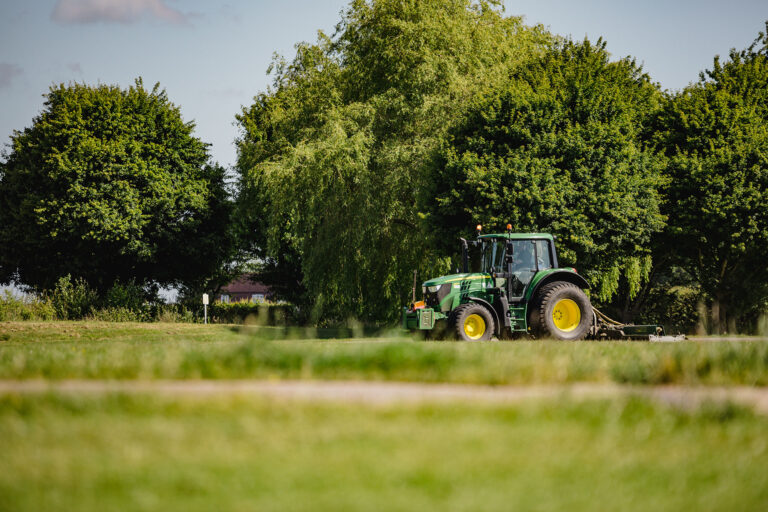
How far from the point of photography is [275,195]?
25078 mm

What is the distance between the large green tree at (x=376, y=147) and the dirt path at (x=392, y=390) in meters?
18.1

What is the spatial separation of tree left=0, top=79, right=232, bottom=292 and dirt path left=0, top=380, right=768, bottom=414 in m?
28.6

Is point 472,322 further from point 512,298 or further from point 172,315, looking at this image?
point 172,315

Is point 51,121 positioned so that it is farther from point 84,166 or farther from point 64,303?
point 64,303

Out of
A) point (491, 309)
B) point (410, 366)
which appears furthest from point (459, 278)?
point (410, 366)

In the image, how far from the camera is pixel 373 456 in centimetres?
391

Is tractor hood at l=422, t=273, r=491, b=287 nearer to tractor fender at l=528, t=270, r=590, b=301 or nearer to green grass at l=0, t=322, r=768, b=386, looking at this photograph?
tractor fender at l=528, t=270, r=590, b=301

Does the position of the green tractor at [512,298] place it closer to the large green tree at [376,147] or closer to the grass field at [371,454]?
the large green tree at [376,147]

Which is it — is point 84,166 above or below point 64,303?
above

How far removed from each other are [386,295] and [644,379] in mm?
19512

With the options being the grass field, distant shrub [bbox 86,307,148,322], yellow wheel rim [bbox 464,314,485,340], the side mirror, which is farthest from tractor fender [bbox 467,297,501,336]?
distant shrub [bbox 86,307,148,322]

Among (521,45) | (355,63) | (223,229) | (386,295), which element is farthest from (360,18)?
(223,229)

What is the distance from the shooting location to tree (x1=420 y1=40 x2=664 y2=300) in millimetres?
20766

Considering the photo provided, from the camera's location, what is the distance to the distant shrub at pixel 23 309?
24.6m
